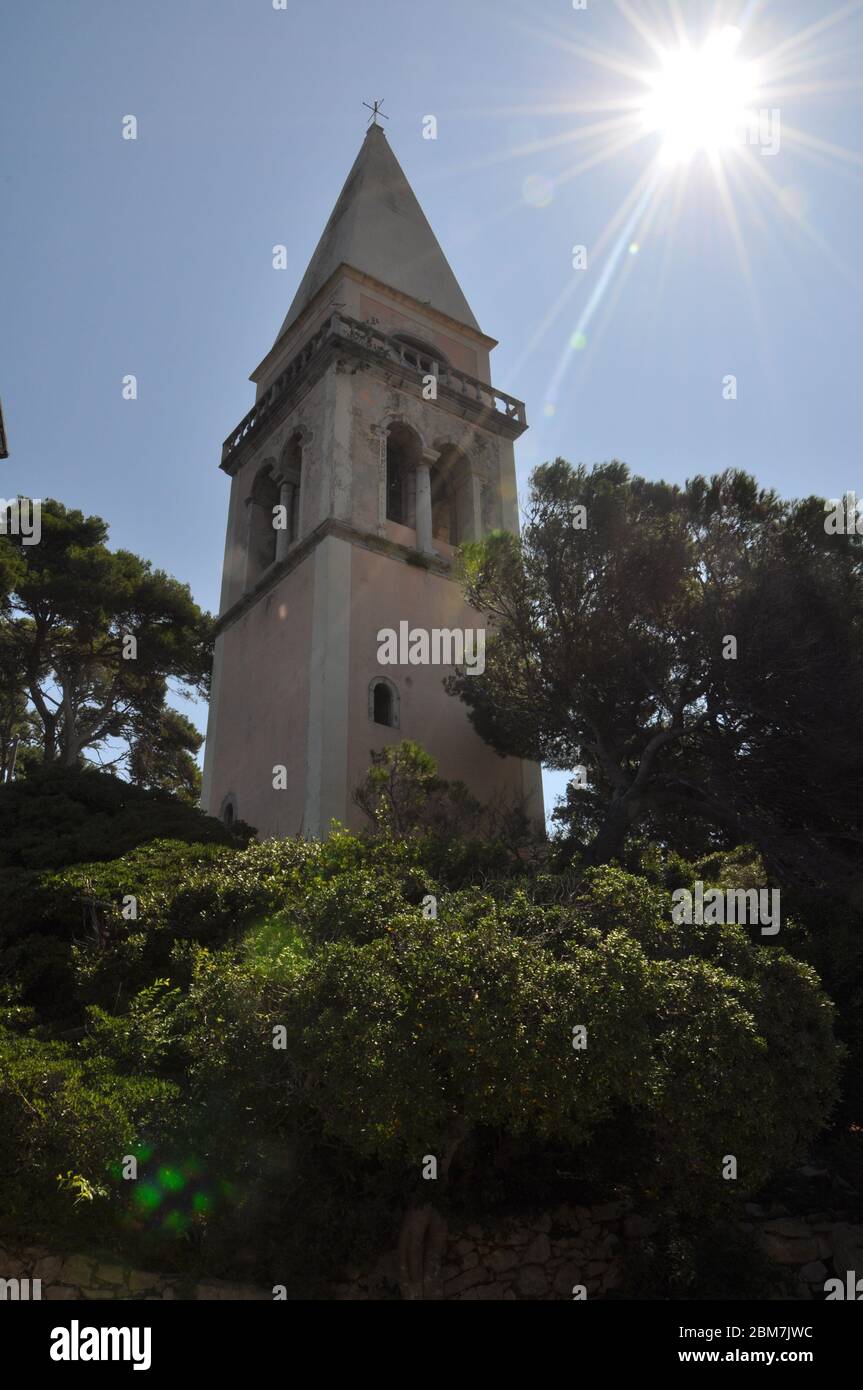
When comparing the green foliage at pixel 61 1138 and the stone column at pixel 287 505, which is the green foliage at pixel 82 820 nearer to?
the green foliage at pixel 61 1138

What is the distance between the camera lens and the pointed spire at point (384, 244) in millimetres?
23500

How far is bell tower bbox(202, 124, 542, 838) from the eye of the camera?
16.9 meters

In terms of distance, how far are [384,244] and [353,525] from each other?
9799 millimetres

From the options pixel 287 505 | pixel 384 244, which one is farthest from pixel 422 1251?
pixel 384 244

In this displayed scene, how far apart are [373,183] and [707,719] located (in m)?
19.5

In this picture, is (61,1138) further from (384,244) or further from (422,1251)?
(384,244)

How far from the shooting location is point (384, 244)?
952 inches

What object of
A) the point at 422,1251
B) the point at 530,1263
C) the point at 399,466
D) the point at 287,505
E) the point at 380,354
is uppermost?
the point at 380,354

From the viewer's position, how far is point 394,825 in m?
12.8

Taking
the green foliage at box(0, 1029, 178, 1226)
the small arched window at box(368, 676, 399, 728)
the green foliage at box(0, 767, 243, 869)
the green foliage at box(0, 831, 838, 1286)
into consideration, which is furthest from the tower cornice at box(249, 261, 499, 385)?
the green foliage at box(0, 1029, 178, 1226)

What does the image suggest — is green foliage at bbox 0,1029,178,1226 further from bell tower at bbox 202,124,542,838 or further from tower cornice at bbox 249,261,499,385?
tower cornice at bbox 249,261,499,385

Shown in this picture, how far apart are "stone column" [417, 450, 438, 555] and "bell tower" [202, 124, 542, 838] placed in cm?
3
